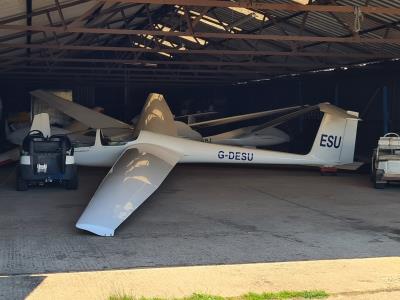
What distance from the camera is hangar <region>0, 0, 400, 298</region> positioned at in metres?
6.70

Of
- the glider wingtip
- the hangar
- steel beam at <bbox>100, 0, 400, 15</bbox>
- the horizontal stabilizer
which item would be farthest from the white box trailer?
the horizontal stabilizer

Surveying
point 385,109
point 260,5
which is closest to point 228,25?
point 385,109

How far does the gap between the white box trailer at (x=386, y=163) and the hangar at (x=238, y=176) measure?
0.56 m

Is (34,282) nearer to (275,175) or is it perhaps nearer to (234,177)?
(234,177)

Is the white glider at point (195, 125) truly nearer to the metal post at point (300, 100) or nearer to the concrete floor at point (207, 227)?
the metal post at point (300, 100)

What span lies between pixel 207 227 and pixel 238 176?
290 inches

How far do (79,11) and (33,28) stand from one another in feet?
9.59

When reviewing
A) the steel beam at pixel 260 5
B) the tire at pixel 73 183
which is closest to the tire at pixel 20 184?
the tire at pixel 73 183

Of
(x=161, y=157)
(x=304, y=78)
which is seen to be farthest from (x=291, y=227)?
(x=304, y=78)

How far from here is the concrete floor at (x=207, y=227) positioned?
247 inches

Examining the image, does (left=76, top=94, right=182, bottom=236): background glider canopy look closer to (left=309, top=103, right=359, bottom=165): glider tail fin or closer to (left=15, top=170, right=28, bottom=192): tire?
(left=15, top=170, right=28, bottom=192): tire

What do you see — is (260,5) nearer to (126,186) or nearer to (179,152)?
(126,186)

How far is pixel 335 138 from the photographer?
13.9 meters

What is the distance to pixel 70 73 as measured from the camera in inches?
1002
